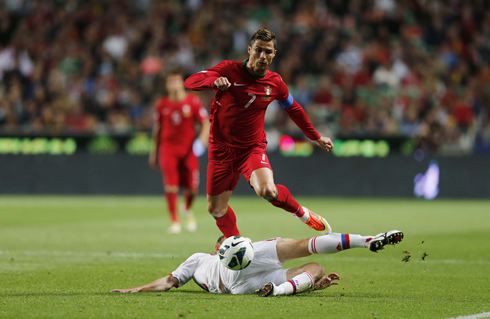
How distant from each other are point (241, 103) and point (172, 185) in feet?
15.6

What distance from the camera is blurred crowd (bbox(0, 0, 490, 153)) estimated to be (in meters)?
17.3

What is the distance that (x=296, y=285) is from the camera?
18.2ft

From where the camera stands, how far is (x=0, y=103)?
744 inches

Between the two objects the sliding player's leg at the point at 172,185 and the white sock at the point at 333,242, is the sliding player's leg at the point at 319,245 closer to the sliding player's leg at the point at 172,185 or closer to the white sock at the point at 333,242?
the white sock at the point at 333,242

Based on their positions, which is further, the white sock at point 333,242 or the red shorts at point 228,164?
the red shorts at point 228,164

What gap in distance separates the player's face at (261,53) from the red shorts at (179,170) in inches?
196

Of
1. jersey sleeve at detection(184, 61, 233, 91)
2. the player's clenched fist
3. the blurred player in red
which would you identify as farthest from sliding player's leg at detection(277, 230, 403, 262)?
the blurred player in red

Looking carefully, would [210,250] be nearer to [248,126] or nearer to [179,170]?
[248,126]

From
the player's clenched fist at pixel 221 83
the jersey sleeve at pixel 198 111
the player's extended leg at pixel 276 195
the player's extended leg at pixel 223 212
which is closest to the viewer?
the player's clenched fist at pixel 221 83

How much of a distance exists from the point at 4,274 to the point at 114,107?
40.4 feet

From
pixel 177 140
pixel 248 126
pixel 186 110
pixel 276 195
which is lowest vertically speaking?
pixel 177 140

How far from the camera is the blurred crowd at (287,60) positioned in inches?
682

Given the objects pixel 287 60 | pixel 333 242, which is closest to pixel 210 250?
pixel 333 242

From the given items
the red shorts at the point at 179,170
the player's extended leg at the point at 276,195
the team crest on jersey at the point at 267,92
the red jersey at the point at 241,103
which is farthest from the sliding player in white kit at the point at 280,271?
the red shorts at the point at 179,170
